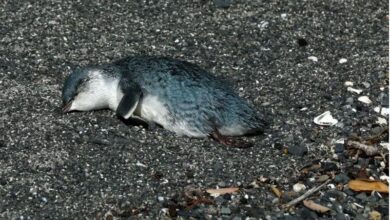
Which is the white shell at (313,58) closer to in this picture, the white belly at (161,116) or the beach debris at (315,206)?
the white belly at (161,116)

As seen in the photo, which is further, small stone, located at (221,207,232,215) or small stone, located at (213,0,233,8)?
small stone, located at (213,0,233,8)

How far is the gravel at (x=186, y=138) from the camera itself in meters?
4.86

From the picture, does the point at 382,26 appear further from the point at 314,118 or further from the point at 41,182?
the point at 41,182

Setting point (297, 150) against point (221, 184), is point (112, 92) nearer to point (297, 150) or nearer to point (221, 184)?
point (221, 184)

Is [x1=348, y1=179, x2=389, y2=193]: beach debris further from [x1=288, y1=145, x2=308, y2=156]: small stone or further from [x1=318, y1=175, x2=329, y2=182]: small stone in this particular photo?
[x1=288, y1=145, x2=308, y2=156]: small stone

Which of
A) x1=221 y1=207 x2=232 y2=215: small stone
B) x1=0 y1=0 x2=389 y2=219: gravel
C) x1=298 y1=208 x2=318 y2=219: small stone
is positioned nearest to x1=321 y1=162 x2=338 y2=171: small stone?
x1=0 y1=0 x2=389 y2=219: gravel

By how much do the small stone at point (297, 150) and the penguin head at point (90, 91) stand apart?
44.1 inches

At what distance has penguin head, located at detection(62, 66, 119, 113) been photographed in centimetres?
563

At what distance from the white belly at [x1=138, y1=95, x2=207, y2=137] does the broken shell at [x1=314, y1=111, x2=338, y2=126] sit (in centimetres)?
77

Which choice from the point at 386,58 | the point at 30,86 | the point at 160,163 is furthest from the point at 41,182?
the point at 386,58

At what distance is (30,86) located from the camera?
19.7ft

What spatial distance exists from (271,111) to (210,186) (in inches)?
37.9

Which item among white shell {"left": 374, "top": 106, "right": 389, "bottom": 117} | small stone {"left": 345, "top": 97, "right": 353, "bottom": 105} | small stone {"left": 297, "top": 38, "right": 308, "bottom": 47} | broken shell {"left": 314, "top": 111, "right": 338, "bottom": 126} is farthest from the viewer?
small stone {"left": 297, "top": 38, "right": 308, "bottom": 47}

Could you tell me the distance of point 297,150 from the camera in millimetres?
5305
